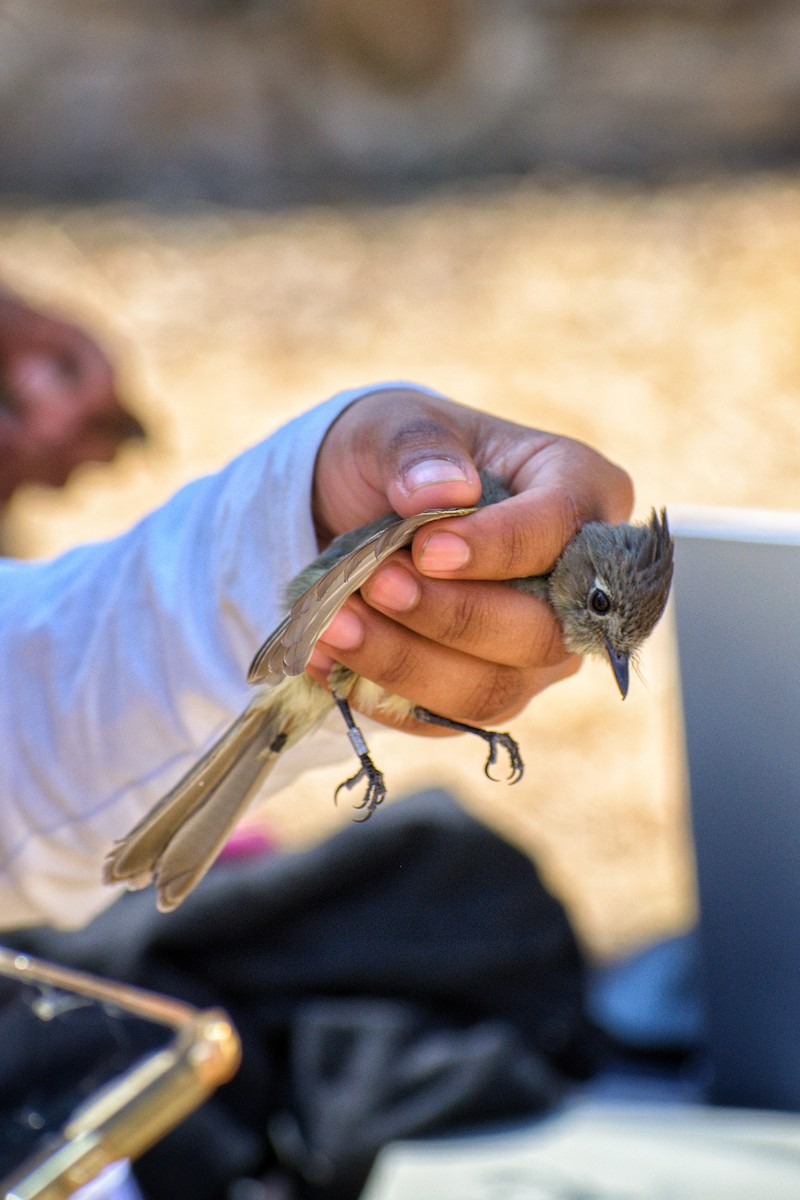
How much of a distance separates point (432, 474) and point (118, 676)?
551mm

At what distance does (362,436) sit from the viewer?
146 centimetres

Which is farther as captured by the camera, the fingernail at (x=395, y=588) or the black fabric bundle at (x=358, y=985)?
the black fabric bundle at (x=358, y=985)

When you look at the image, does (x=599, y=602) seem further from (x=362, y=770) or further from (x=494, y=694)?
(x=362, y=770)

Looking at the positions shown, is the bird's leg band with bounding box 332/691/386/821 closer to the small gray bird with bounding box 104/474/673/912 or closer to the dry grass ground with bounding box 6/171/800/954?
the small gray bird with bounding box 104/474/673/912

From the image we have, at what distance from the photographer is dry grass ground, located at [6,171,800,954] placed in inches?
190

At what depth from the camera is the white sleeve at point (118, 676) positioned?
1596 mm

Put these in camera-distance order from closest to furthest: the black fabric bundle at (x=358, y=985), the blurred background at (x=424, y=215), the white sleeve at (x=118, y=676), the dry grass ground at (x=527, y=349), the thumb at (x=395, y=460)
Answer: the thumb at (x=395, y=460) → the white sleeve at (x=118, y=676) → the black fabric bundle at (x=358, y=985) → the dry grass ground at (x=527, y=349) → the blurred background at (x=424, y=215)

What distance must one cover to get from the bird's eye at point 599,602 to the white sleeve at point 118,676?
366mm

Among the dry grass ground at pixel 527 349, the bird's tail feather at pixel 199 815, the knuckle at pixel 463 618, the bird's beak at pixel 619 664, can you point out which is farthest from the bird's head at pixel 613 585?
the dry grass ground at pixel 527 349

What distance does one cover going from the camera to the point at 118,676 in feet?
5.46

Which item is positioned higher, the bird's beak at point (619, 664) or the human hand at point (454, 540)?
the human hand at point (454, 540)

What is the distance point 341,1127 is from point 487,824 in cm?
69

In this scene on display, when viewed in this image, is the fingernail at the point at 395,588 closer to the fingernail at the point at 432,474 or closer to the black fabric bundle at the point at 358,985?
the fingernail at the point at 432,474

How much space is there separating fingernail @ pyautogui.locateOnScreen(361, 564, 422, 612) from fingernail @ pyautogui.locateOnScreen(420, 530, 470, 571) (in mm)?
39
